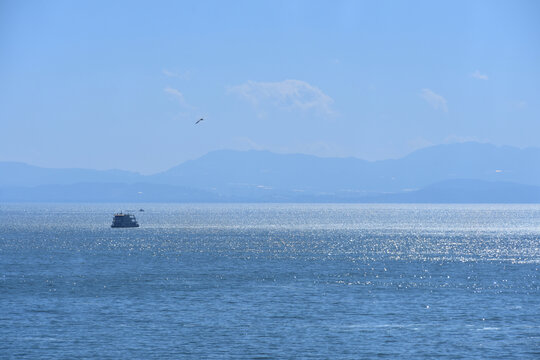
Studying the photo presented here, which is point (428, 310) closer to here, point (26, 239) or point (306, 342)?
point (306, 342)

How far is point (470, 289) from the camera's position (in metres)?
89.4

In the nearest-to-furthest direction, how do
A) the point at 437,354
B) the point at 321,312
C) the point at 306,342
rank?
the point at 437,354 < the point at 306,342 < the point at 321,312

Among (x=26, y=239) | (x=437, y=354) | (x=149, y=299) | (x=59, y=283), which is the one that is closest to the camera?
(x=437, y=354)

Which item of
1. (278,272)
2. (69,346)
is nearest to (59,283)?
(278,272)

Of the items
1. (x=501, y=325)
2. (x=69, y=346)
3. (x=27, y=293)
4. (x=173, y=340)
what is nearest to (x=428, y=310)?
(x=501, y=325)

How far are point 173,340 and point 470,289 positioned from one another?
4106 cm

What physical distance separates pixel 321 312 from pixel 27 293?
34317mm

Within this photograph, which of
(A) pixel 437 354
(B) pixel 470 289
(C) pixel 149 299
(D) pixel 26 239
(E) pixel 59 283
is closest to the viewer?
(A) pixel 437 354

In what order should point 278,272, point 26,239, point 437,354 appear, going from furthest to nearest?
1. point 26,239
2. point 278,272
3. point 437,354

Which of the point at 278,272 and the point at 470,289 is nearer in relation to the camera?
the point at 470,289

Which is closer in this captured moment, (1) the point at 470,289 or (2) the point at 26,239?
(1) the point at 470,289

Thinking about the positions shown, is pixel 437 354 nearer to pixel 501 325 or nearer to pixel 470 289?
pixel 501 325

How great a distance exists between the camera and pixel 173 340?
2457 inches

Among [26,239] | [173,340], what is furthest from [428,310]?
[26,239]
